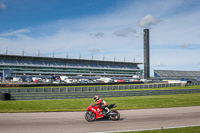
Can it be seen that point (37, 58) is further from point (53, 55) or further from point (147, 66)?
point (147, 66)

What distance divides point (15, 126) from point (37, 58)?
110m

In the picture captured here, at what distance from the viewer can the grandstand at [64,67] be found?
105331mm

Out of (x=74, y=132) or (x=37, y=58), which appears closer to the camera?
(x=74, y=132)

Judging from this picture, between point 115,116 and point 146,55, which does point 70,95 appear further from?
point 146,55

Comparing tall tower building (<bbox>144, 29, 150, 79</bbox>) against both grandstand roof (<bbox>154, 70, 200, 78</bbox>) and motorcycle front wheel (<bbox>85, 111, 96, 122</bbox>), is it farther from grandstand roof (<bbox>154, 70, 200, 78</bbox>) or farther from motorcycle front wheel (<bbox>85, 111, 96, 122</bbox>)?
motorcycle front wheel (<bbox>85, 111, 96, 122</bbox>)

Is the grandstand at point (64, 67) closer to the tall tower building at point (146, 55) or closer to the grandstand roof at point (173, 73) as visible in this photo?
the grandstand roof at point (173, 73)

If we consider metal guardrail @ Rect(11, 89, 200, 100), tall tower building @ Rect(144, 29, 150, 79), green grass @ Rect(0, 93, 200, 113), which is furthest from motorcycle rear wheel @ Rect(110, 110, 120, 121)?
tall tower building @ Rect(144, 29, 150, 79)

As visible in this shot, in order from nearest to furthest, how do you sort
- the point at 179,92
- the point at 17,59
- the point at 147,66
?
the point at 179,92, the point at 17,59, the point at 147,66

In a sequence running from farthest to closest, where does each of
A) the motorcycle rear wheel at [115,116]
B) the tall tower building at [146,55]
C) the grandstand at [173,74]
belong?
1. the grandstand at [173,74]
2. the tall tower building at [146,55]
3. the motorcycle rear wheel at [115,116]

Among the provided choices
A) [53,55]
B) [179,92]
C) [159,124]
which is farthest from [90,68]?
[159,124]

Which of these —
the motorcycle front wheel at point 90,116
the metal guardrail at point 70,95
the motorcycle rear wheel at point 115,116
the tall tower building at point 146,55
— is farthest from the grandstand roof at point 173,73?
the motorcycle front wheel at point 90,116

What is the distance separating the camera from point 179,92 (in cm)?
3150

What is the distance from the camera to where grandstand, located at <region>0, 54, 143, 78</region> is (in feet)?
346

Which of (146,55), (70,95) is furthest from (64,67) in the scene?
(70,95)
